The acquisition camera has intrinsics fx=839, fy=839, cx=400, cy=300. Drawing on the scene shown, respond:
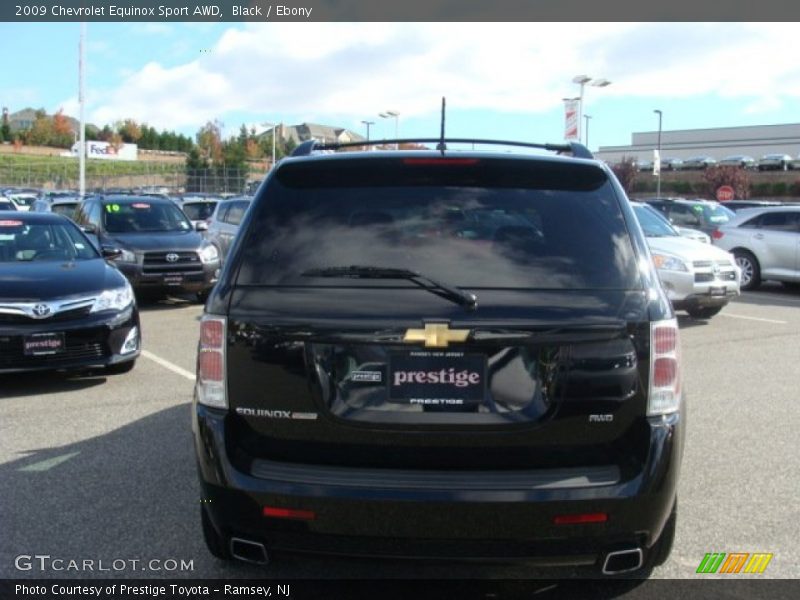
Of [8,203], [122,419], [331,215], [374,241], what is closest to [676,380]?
[374,241]

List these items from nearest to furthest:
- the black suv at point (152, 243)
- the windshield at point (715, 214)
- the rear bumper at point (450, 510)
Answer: the rear bumper at point (450, 510) → the black suv at point (152, 243) → the windshield at point (715, 214)

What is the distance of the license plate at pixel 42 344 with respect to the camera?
23.1 feet

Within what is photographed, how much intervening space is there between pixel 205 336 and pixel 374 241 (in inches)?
29.6

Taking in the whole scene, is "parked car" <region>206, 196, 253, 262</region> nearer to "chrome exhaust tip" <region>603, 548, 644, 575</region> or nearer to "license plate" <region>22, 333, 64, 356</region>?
"license plate" <region>22, 333, 64, 356</region>

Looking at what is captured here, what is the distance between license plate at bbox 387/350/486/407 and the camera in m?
3.01

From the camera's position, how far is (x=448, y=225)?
3283 millimetres

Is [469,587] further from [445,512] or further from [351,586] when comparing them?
[445,512]

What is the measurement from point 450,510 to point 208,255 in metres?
11.7

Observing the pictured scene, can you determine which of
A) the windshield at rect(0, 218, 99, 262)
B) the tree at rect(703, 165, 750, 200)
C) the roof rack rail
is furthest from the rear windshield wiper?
the tree at rect(703, 165, 750, 200)

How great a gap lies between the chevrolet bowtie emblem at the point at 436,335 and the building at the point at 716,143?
93623 mm

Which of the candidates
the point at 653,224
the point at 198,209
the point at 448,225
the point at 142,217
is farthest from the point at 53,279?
the point at 198,209

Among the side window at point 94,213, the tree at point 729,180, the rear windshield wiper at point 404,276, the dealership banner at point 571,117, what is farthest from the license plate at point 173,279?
the tree at point 729,180

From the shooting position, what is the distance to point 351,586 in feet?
12.3

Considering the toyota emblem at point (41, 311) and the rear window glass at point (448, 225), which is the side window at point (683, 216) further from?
the rear window glass at point (448, 225)
